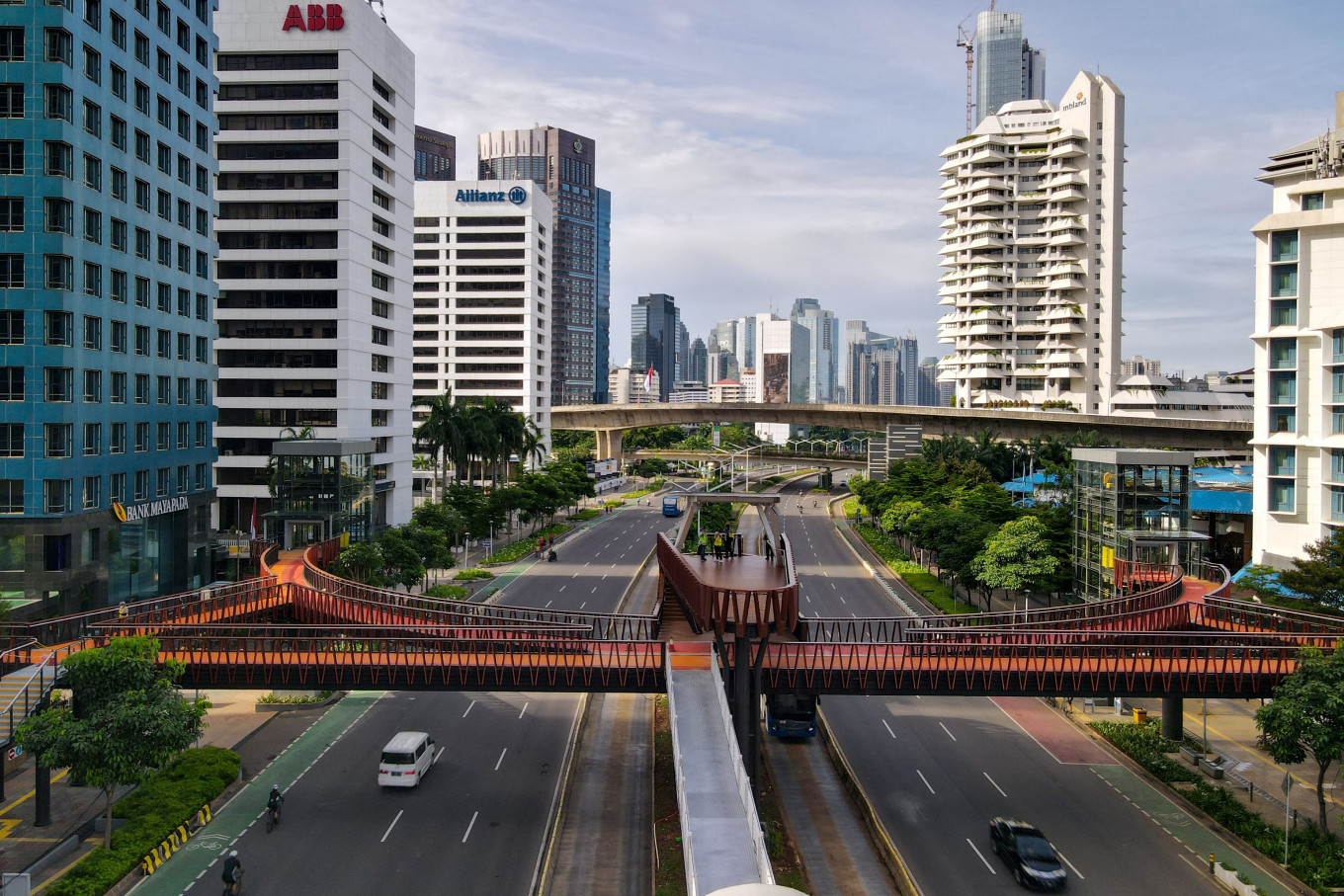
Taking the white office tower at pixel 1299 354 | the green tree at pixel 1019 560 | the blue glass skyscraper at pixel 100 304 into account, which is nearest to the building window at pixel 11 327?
the blue glass skyscraper at pixel 100 304

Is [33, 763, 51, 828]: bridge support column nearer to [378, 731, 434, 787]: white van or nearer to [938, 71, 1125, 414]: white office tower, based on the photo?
[378, 731, 434, 787]: white van

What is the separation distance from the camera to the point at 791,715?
41250 millimetres

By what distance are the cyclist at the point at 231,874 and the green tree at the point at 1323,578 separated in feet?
147

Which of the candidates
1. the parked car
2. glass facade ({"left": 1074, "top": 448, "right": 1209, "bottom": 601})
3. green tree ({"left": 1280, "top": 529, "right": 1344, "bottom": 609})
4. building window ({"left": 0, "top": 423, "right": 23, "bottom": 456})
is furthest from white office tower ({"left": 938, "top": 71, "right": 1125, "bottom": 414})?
building window ({"left": 0, "top": 423, "right": 23, "bottom": 456})

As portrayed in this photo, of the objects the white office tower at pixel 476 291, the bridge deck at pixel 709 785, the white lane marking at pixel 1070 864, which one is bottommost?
the white lane marking at pixel 1070 864

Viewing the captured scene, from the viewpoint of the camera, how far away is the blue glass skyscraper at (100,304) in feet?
152

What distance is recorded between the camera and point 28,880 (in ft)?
84.3

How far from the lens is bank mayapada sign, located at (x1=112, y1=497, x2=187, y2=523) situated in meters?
51.8

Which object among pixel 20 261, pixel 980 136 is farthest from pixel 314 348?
pixel 980 136

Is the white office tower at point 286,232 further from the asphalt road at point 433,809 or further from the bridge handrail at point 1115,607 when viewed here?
the bridge handrail at point 1115,607

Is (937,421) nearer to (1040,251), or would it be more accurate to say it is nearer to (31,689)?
(1040,251)

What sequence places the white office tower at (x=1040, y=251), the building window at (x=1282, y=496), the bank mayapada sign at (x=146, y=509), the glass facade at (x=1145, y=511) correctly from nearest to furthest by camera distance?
the glass facade at (x=1145, y=511) < the bank mayapada sign at (x=146, y=509) < the building window at (x=1282, y=496) < the white office tower at (x=1040, y=251)

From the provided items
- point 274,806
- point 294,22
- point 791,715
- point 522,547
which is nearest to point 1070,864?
point 791,715

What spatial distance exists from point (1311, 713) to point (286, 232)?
3193 inches
